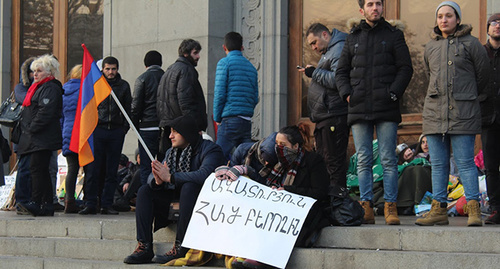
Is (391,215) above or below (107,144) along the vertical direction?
below

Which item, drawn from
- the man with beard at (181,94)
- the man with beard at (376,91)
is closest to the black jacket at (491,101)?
the man with beard at (376,91)

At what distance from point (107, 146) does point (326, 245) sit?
12.9 feet

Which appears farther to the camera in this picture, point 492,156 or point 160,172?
point 492,156

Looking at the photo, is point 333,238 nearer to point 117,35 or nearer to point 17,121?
point 17,121

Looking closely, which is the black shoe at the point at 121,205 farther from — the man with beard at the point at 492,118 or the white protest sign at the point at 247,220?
the man with beard at the point at 492,118

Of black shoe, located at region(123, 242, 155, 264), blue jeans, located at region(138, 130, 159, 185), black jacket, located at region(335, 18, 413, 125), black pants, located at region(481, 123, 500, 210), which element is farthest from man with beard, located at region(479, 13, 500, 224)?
blue jeans, located at region(138, 130, 159, 185)

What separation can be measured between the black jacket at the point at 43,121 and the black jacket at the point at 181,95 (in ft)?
3.99

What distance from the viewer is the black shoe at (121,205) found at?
1165 cm

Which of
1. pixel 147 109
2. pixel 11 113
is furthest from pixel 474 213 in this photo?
pixel 11 113

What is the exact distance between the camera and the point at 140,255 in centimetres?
827

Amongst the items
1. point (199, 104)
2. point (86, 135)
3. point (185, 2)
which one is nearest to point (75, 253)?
point (86, 135)

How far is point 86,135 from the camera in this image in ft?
30.1

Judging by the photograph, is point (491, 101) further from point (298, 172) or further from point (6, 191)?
point (6, 191)

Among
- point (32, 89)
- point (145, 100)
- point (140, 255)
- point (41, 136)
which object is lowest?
point (140, 255)
